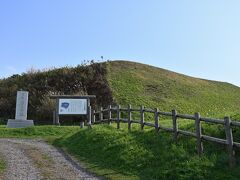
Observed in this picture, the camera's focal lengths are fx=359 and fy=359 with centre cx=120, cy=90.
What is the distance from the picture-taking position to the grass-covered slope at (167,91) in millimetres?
31078

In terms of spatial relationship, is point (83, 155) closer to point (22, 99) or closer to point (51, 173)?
point (51, 173)

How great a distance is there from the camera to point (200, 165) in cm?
860

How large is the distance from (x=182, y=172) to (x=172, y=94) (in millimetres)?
26066

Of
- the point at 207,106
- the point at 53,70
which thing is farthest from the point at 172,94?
the point at 53,70

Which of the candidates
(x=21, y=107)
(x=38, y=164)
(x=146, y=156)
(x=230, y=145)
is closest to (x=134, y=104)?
(x=21, y=107)

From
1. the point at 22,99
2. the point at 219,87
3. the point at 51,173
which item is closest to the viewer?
the point at 51,173

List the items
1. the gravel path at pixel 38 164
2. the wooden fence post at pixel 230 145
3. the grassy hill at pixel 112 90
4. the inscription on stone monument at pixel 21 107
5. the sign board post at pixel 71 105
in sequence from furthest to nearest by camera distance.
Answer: the grassy hill at pixel 112 90
the sign board post at pixel 71 105
the inscription on stone monument at pixel 21 107
the gravel path at pixel 38 164
the wooden fence post at pixel 230 145

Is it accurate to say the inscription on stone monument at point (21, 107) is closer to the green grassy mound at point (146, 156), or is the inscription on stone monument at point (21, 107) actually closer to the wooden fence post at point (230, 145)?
the green grassy mound at point (146, 156)

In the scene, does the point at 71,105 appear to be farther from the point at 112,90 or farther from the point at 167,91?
the point at 167,91

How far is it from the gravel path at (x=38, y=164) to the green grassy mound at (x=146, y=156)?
0.52 meters

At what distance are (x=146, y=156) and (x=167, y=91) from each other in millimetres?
24662

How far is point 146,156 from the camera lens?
10453mm

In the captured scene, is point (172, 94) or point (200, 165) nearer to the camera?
point (200, 165)

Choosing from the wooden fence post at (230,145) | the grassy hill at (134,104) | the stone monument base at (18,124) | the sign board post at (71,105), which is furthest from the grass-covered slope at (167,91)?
the wooden fence post at (230,145)
